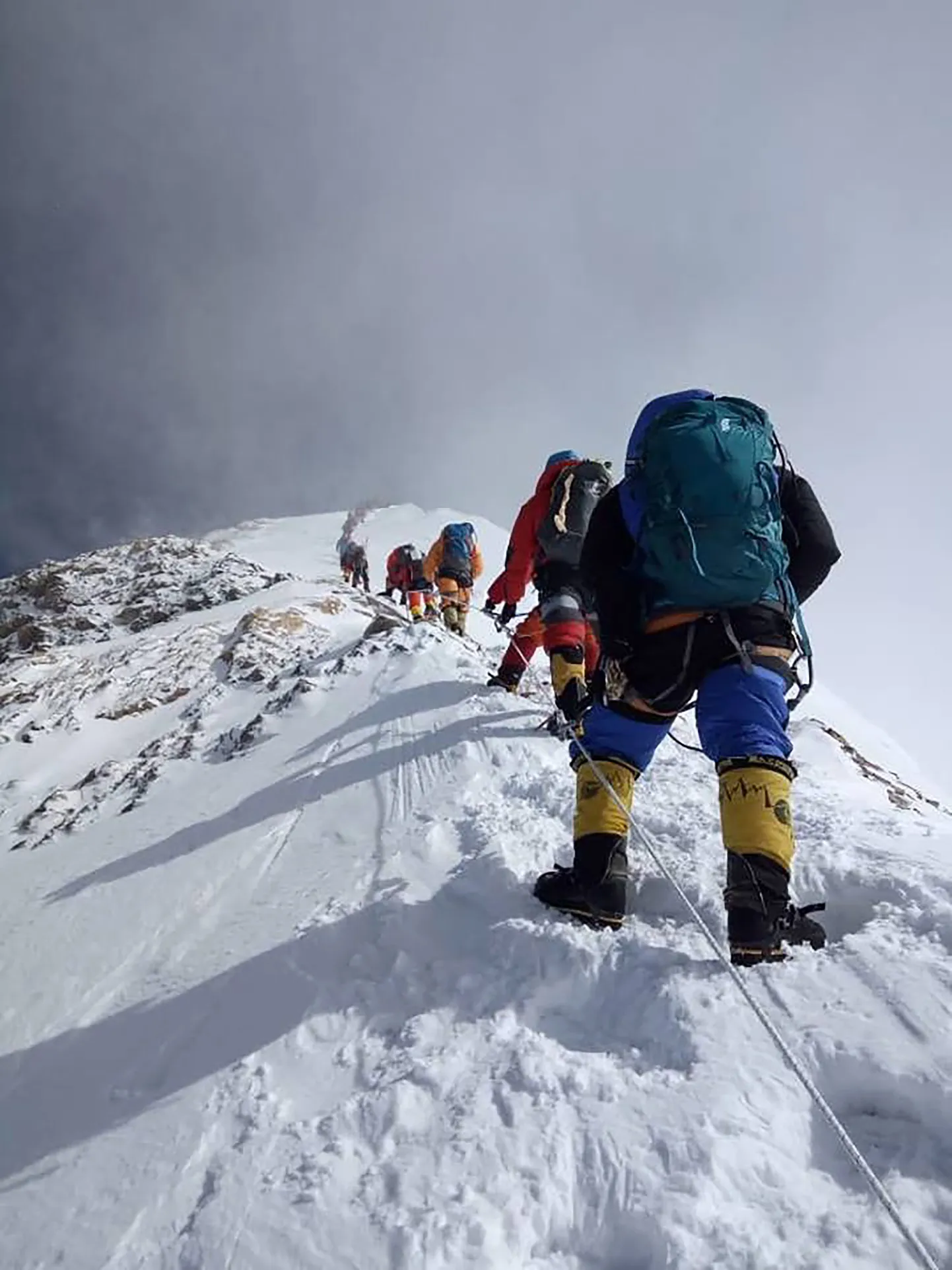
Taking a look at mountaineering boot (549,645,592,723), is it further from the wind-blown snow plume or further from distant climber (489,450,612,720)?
the wind-blown snow plume

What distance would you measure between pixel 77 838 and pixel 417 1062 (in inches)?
191

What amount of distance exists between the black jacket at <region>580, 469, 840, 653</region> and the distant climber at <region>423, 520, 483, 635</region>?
342 inches

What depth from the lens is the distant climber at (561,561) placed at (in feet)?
18.8

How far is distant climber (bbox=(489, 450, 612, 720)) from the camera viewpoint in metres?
5.72

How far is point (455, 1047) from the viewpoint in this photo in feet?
7.21

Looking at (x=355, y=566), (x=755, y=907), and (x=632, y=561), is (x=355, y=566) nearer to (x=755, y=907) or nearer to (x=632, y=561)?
(x=632, y=561)

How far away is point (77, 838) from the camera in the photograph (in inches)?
230

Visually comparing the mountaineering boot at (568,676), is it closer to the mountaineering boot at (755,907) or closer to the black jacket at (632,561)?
the black jacket at (632,561)

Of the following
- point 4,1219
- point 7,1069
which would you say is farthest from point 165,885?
point 4,1219

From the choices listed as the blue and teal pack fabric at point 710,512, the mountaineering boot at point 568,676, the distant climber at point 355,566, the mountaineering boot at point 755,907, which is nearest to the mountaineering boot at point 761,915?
the mountaineering boot at point 755,907

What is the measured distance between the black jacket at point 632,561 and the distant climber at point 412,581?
10.1 m

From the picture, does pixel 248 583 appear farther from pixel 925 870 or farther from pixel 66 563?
pixel 925 870

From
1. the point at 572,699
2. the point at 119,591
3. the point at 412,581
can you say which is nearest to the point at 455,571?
the point at 412,581

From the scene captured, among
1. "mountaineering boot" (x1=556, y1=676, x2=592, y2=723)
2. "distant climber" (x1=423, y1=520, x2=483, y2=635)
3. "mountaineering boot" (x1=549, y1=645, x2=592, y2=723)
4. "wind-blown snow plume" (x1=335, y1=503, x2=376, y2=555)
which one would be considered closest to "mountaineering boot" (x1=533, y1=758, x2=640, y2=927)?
"mountaineering boot" (x1=556, y1=676, x2=592, y2=723)
